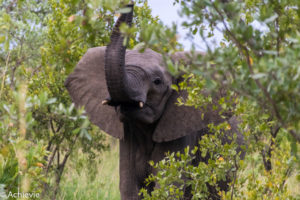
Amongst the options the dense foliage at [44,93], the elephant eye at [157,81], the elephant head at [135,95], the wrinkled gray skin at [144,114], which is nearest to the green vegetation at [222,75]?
the dense foliage at [44,93]

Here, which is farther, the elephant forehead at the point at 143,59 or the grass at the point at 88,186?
the grass at the point at 88,186

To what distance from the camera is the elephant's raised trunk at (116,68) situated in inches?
136

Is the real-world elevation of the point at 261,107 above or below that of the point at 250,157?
above

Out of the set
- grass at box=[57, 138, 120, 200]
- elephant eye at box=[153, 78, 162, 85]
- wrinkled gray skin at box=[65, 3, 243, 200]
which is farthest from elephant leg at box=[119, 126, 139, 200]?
grass at box=[57, 138, 120, 200]

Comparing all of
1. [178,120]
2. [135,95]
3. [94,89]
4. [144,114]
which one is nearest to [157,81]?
[144,114]

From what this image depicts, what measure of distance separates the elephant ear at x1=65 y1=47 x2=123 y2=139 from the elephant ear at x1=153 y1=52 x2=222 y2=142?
0.39 metres

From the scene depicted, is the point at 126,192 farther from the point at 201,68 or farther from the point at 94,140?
the point at 201,68

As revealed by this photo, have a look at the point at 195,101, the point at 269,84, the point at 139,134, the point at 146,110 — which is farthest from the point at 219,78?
the point at 139,134

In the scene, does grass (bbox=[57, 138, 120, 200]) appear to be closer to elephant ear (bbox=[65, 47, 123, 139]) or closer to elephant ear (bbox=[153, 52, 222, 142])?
elephant ear (bbox=[65, 47, 123, 139])

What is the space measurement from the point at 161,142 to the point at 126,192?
21.3 inches

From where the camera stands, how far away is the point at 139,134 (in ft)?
15.6

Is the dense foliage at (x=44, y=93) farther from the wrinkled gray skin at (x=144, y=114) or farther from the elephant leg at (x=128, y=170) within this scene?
the elephant leg at (x=128, y=170)

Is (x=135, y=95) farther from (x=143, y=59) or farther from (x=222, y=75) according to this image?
(x=222, y=75)

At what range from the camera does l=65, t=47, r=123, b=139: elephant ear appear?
4.76m
